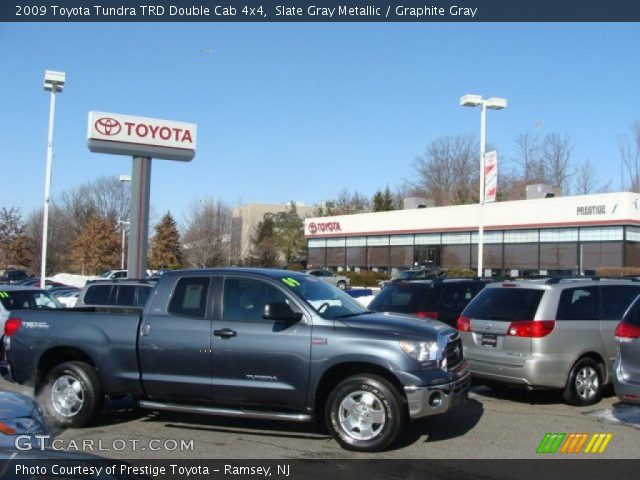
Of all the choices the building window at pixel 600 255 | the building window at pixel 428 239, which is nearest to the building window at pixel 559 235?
the building window at pixel 600 255

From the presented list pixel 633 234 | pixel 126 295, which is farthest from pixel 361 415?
pixel 633 234

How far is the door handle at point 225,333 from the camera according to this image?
739 cm

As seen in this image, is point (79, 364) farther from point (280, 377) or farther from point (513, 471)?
point (513, 471)

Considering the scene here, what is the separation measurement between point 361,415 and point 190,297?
2458 millimetres

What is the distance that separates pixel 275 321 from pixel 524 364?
12.6ft

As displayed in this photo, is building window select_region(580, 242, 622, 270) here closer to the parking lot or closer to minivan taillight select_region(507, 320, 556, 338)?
the parking lot

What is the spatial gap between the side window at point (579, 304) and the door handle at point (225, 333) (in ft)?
15.5

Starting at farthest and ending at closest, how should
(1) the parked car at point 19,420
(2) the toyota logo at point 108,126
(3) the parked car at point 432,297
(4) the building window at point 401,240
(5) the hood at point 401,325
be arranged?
(4) the building window at point 401,240 → (2) the toyota logo at point 108,126 → (3) the parked car at point 432,297 → (5) the hood at point 401,325 → (1) the parked car at point 19,420

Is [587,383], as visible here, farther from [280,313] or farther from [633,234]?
[633,234]

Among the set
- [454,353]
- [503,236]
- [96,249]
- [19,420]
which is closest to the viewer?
[19,420]

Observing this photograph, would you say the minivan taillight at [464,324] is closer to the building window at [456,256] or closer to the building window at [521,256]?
the building window at [521,256]

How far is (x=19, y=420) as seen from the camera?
534cm

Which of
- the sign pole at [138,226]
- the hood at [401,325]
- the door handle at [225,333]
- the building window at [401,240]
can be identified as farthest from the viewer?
the building window at [401,240]

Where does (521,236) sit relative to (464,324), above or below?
above
